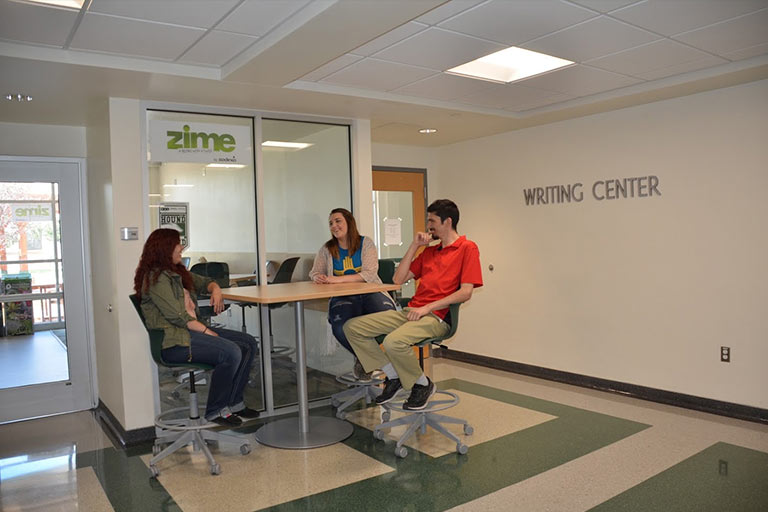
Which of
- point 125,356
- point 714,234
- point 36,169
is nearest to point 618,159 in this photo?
point 714,234

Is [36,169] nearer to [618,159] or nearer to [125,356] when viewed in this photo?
[125,356]

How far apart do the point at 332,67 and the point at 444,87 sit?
3.28ft

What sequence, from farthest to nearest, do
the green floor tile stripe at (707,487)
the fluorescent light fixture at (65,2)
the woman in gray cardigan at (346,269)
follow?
the woman in gray cardigan at (346,269), the green floor tile stripe at (707,487), the fluorescent light fixture at (65,2)

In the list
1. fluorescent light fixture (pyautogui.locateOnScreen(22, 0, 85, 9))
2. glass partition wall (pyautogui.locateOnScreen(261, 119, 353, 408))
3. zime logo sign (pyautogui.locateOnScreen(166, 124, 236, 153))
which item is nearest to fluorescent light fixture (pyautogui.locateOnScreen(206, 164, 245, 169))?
zime logo sign (pyautogui.locateOnScreen(166, 124, 236, 153))

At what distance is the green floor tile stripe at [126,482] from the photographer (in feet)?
10.8

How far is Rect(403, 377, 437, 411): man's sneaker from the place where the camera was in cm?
384

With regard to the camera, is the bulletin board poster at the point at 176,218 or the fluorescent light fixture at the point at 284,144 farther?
the fluorescent light fixture at the point at 284,144

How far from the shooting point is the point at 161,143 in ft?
14.7

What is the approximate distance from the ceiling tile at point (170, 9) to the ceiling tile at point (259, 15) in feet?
0.22

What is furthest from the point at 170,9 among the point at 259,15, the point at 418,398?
the point at 418,398

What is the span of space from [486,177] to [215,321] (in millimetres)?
3383

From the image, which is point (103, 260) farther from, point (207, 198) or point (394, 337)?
point (394, 337)

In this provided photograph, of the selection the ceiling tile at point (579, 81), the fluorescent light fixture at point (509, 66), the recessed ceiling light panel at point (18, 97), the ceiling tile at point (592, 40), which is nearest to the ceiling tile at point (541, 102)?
the ceiling tile at point (579, 81)

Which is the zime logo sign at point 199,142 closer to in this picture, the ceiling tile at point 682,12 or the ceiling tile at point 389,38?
the ceiling tile at point 389,38
